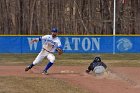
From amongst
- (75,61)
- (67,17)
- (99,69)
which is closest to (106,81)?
(99,69)

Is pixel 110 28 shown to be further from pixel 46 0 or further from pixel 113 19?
pixel 46 0

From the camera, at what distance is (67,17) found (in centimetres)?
3747

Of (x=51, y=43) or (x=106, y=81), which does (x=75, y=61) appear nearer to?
(x=51, y=43)

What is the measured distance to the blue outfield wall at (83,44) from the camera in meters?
32.8

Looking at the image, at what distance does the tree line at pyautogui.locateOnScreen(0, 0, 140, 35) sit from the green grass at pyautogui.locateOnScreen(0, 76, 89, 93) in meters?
21.5

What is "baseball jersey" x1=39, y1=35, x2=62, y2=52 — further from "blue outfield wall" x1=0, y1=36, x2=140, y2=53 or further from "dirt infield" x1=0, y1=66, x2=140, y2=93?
"blue outfield wall" x1=0, y1=36, x2=140, y2=53

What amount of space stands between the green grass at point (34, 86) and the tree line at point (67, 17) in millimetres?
21454

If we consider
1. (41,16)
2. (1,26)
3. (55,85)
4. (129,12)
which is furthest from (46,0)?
(55,85)

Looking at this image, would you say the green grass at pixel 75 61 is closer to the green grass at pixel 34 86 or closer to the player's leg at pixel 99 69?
the player's leg at pixel 99 69

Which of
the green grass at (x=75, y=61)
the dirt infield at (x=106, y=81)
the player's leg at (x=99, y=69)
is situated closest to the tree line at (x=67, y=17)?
the green grass at (x=75, y=61)

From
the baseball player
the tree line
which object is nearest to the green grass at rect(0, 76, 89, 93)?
the baseball player

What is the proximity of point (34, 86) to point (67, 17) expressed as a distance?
Answer: 945 inches

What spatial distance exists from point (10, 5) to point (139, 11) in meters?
10.6

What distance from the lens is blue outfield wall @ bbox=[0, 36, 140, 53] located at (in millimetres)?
32750
